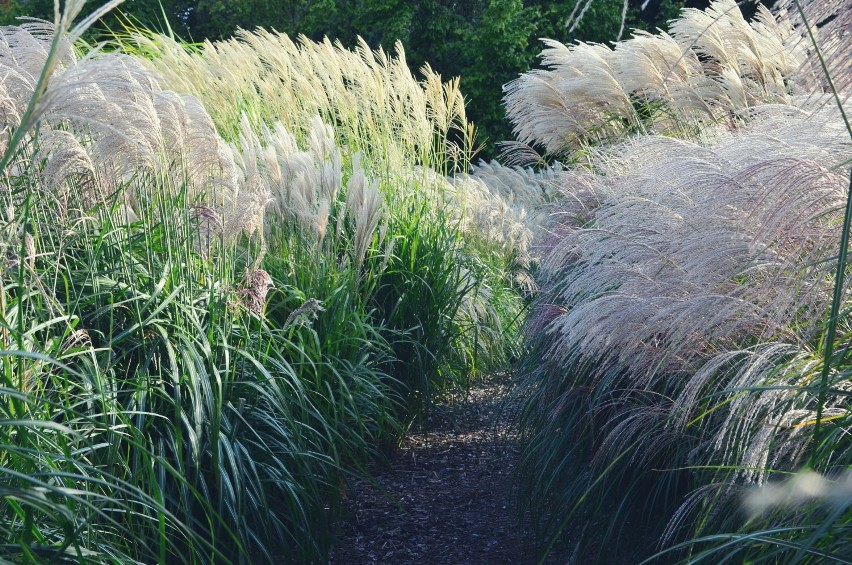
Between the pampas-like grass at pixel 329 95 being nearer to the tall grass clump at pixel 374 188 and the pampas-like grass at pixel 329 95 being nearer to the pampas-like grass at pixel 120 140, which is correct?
the tall grass clump at pixel 374 188

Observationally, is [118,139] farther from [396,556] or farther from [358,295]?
[396,556]

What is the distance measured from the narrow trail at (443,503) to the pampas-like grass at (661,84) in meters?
2.12

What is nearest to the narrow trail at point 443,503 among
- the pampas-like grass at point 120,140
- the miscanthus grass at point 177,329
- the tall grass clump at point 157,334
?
the miscanthus grass at point 177,329

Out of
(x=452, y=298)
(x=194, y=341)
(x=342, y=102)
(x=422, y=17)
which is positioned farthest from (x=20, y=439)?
(x=422, y=17)

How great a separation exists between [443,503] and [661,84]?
115 inches

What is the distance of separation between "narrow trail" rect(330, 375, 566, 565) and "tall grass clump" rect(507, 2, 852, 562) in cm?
39

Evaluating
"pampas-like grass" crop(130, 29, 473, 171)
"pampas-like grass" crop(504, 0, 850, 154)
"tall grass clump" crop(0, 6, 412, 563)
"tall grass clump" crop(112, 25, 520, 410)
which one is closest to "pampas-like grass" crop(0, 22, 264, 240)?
"tall grass clump" crop(0, 6, 412, 563)

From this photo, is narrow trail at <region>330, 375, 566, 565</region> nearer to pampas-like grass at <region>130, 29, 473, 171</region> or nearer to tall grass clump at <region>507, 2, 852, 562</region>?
tall grass clump at <region>507, 2, 852, 562</region>

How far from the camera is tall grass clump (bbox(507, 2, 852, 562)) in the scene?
2.34 m

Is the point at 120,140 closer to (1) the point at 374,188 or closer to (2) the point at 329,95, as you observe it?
(1) the point at 374,188

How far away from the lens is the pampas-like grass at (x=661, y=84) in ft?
17.7

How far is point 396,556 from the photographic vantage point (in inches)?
167

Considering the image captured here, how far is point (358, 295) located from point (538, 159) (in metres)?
2.51

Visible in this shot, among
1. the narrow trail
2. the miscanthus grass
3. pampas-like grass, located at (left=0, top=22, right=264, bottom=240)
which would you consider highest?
pampas-like grass, located at (left=0, top=22, right=264, bottom=240)
